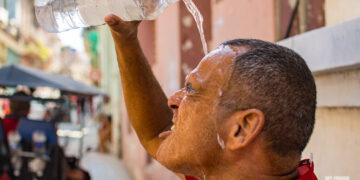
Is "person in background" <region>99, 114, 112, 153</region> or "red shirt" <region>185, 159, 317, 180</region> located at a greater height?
"red shirt" <region>185, 159, 317, 180</region>

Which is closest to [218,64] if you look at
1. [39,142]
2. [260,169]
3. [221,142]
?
[221,142]

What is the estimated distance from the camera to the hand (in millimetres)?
1473

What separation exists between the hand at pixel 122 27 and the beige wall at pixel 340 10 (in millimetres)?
1223

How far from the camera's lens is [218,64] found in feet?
3.82

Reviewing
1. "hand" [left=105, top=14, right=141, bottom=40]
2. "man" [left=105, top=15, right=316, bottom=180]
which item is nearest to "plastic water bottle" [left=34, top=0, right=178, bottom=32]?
"hand" [left=105, top=14, right=141, bottom=40]

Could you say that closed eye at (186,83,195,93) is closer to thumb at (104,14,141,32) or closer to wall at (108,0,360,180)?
thumb at (104,14,141,32)

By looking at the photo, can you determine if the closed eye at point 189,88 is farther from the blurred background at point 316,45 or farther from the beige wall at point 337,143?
the beige wall at point 337,143

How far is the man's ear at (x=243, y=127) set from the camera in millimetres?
1059

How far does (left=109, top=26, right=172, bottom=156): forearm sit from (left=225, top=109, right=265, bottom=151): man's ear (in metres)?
0.65

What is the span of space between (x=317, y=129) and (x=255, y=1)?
119 cm

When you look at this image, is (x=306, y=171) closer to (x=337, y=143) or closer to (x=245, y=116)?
(x=245, y=116)

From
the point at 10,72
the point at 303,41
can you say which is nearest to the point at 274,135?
the point at 303,41

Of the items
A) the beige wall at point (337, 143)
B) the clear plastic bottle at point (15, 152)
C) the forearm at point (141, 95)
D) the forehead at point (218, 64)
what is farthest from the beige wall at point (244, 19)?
the clear plastic bottle at point (15, 152)

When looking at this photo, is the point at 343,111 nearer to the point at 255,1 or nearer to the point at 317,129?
the point at 317,129
